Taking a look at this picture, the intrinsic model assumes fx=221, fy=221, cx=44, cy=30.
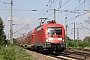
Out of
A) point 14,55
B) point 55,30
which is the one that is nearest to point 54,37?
point 55,30

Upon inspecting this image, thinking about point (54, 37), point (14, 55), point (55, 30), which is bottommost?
point (14, 55)

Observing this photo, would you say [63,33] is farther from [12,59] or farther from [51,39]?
[12,59]

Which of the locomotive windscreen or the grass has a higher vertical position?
the locomotive windscreen

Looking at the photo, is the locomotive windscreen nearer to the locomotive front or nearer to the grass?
the locomotive front

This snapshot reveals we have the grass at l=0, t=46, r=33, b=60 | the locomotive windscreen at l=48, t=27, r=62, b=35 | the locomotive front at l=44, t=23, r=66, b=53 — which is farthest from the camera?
the locomotive windscreen at l=48, t=27, r=62, b=35

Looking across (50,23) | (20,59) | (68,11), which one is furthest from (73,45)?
(20,59)

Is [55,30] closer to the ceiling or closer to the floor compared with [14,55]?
closer to the ceiling

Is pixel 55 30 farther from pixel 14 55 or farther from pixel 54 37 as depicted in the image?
pixel 14 55

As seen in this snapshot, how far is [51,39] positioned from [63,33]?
146 centimetres

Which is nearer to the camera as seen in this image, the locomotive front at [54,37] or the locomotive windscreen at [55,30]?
the locomotive front at [54,37]

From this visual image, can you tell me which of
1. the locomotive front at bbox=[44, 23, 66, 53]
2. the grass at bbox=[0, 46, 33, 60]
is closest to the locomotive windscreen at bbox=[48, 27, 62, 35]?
the locomotive front at bbox=[44, 23, 66, 53]

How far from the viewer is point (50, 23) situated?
23828mm

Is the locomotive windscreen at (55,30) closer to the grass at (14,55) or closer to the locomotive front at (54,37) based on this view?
the locomotive front at (54,37)

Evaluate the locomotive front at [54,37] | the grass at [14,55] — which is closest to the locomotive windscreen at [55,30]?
Result: the locomotive front at [54,37]
